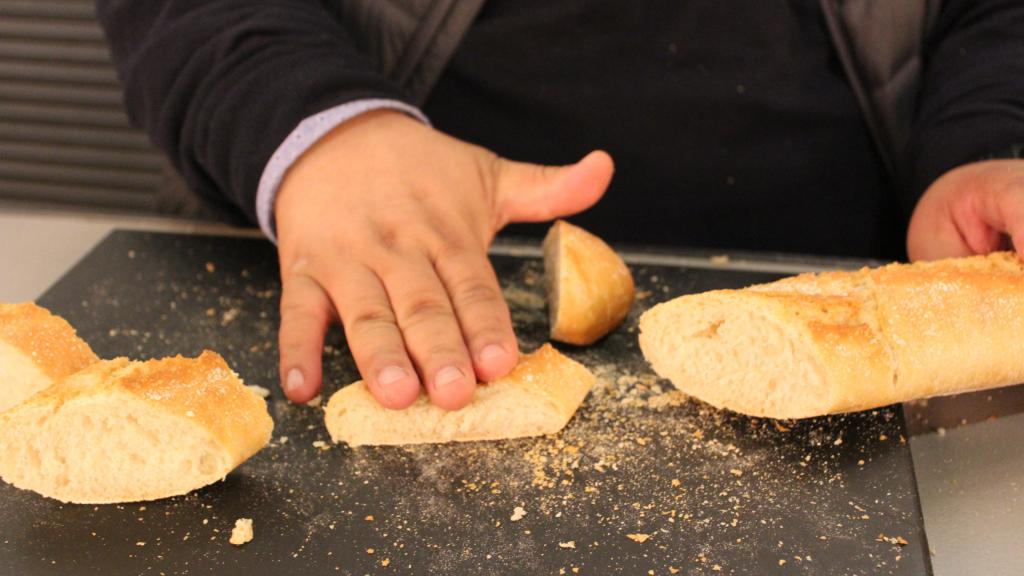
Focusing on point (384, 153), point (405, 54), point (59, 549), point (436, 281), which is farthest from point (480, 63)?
point (59, 549)

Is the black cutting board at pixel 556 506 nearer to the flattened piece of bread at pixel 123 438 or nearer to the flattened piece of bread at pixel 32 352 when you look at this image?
the flattened piece of bread at pixel 123 438

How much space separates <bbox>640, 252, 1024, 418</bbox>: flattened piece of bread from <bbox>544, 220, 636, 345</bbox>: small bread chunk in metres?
0.10

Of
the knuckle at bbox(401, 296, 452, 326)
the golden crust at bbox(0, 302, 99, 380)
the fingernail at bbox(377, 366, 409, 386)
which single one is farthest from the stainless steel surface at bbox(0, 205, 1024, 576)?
the fingernail at bbox(377, 366, 409, 386)

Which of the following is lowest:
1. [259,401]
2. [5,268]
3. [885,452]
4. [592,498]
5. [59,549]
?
[5,268]

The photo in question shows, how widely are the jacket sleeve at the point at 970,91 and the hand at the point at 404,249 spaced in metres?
0.62

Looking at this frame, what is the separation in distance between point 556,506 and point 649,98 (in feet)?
3.03

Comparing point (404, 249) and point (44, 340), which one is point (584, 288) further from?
point (44, 340)

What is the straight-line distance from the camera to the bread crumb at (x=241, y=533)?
107 cm

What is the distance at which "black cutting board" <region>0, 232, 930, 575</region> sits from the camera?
3.41 feet

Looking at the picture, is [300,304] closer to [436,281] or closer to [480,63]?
[436,281]

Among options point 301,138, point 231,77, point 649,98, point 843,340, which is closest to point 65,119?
point 231,77

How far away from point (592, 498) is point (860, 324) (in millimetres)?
387

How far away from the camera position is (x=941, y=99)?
1.74 metres

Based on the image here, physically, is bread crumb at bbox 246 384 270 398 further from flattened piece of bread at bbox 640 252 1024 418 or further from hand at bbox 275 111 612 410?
flattened piece of bread at bbox 640 252 1024 418
